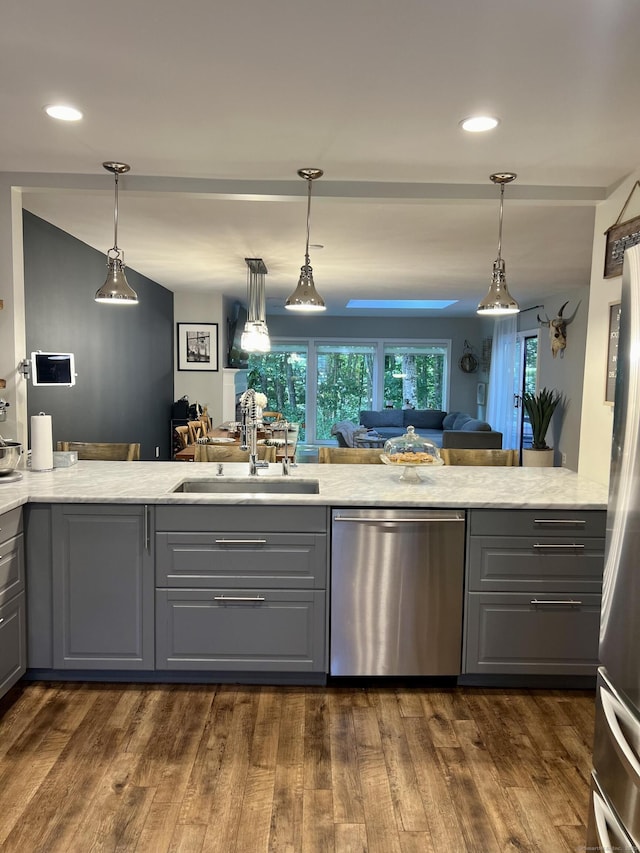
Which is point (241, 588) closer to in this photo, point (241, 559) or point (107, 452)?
point (241, 559)

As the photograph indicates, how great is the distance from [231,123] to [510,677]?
8.89ft

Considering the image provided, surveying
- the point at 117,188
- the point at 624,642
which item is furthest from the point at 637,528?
the point at 117,188

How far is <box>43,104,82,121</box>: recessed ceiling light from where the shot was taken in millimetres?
2449

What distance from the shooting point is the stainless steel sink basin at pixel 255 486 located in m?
3.24

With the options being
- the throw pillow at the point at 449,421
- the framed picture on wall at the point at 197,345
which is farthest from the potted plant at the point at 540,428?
the framed picture on wall at the point at 197,345

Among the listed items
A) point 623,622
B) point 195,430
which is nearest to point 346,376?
point 195,430

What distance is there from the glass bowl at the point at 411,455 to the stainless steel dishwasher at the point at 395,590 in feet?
1.35

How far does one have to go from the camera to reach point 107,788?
2.15 meters

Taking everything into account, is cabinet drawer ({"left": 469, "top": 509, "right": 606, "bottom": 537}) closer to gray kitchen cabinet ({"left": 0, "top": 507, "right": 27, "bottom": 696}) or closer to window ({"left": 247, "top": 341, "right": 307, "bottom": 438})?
gray kitchen cabinet ({"left": 0, "top": 507, "right": 27, "bottom": 696})

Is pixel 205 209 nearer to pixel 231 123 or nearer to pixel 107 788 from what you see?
pixel 231 123

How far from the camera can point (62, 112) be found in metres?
2.50

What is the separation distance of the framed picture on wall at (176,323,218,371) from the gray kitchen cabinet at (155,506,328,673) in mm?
6011

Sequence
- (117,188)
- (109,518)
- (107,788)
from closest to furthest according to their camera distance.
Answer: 1. (107,788)
2. (109,518)
3. (117,188)

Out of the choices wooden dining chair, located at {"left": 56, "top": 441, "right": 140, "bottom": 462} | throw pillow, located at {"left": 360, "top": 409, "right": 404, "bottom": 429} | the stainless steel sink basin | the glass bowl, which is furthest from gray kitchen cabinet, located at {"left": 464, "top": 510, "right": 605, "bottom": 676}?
throw pillow, located at {"left": 360, "top": 409, "right": 404, "bottom": 429}
